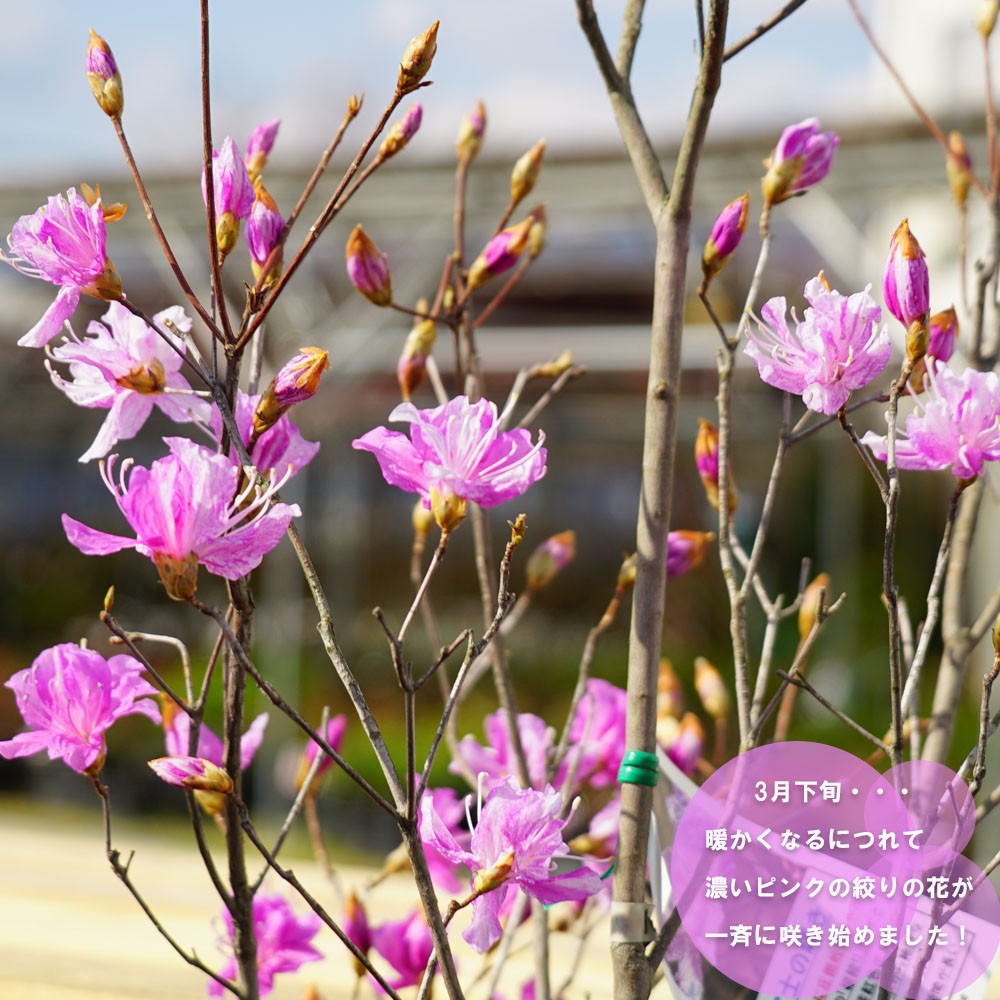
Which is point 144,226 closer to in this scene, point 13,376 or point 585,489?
point 585,489

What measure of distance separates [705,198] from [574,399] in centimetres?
437

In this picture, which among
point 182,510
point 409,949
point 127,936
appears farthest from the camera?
point 127,936

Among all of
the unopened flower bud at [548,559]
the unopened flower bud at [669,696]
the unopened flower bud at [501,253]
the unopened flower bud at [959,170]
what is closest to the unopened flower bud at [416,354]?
the unopened flower bud at [501,253]

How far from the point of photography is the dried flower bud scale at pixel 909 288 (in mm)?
531

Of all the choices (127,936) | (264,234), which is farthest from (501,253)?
(127,936)

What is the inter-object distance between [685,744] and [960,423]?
0.98 feet

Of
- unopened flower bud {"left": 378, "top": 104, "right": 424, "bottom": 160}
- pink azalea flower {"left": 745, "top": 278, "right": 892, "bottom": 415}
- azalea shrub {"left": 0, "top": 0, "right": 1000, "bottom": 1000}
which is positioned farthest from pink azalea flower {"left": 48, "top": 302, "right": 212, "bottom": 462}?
pink azalea flower {"left": 745, "top": 278, "right": 892, "bottom": 415}

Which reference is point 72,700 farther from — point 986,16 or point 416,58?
point 986,16

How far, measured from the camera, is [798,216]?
3.50m

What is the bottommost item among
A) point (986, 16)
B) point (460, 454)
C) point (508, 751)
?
point (508, 751)

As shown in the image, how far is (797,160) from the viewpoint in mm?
699

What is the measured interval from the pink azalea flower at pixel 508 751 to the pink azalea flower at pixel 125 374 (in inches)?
11.9

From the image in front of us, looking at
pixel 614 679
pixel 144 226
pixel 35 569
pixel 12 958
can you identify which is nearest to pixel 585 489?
pixel 614 679

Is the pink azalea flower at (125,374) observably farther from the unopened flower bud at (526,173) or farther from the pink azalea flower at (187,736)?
the unopened flower bud at (526,173)
